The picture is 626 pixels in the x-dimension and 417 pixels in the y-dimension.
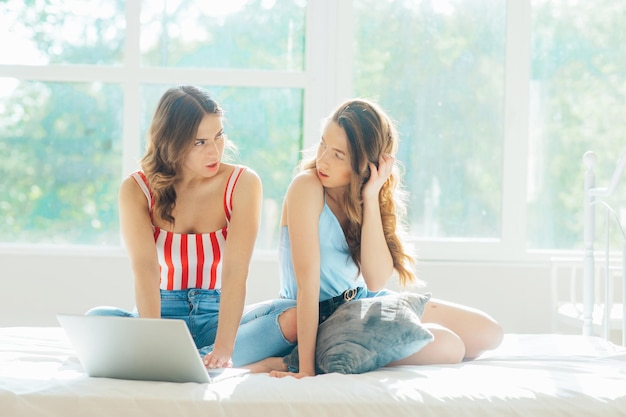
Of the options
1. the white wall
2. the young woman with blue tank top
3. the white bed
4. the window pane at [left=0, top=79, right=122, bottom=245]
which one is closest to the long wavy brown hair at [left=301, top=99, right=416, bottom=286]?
the young woman with blue tank top

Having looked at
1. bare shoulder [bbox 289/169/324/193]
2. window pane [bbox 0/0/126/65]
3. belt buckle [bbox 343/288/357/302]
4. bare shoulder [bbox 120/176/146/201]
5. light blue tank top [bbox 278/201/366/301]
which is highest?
window pane [bbox 0/0/126/65]

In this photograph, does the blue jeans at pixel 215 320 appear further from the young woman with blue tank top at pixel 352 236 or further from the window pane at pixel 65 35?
the window pane at pixel 65 35

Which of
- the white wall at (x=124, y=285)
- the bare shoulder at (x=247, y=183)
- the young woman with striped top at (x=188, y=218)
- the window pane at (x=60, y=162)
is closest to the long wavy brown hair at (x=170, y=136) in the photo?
the young woman with striped top at (x=188, y=218)

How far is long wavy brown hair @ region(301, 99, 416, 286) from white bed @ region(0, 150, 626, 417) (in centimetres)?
36

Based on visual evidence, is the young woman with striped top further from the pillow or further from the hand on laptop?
the pillow

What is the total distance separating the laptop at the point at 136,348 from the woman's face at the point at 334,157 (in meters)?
0.55

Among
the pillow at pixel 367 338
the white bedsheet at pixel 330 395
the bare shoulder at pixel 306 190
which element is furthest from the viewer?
the bare shoulder at pixel 306 190

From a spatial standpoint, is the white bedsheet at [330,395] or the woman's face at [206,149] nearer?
the white bedsheet at [330,395]

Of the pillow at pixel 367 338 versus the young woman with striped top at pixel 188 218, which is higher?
the young woman with striped top at pixel 188 218

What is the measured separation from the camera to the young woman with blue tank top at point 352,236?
1801mm

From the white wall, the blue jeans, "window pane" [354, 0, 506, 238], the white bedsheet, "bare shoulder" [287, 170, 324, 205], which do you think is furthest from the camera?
"window pane" [354, 0, 506, 238]

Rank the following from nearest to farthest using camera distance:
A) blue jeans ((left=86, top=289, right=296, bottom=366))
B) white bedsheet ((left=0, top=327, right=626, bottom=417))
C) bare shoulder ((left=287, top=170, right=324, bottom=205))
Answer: white bedsheet ((left=0, top=327, right=626, bottom=417)), blue jeans ((left=86, top=289, right=296, bottom=366)), bare shoulder ((left=287, top=170, right=324, bottom=205))

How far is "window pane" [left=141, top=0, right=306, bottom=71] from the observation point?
11.3 feet

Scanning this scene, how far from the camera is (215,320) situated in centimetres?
186
